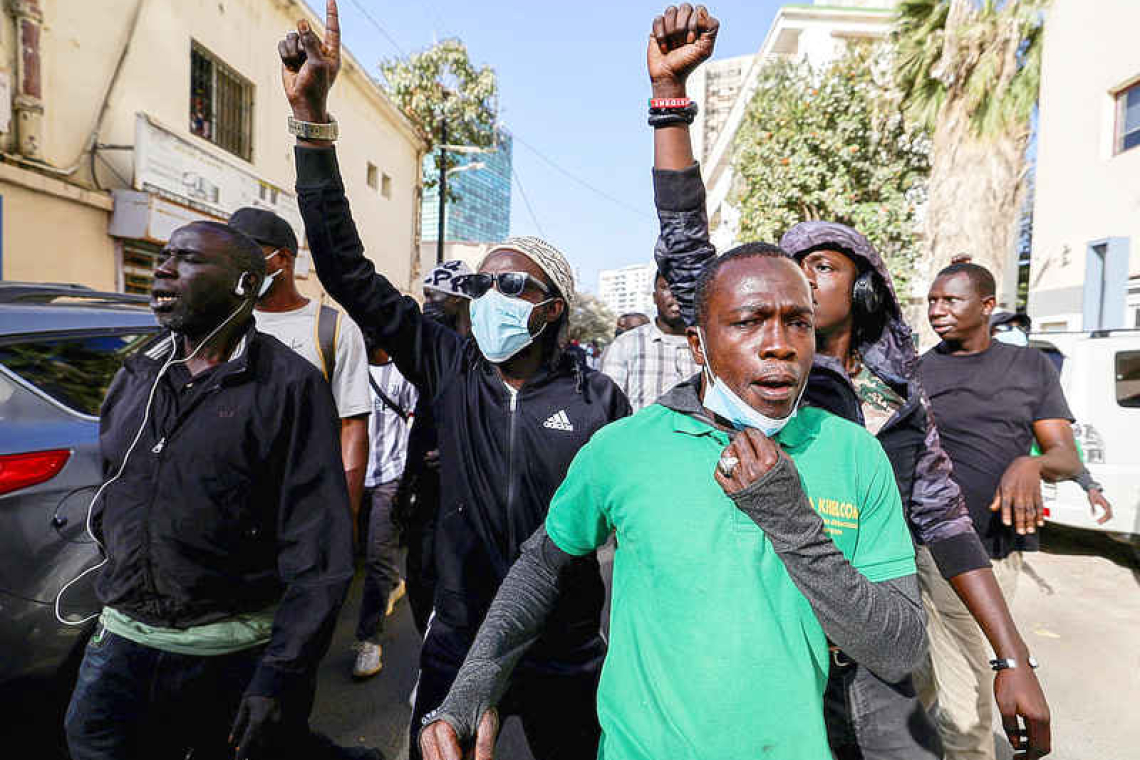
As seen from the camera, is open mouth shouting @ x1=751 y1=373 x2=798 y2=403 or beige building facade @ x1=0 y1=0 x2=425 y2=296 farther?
beige building facade @ x1=0 y1=0 x2=425 y2=296

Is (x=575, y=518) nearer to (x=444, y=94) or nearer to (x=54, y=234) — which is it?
(x=54, y=234)

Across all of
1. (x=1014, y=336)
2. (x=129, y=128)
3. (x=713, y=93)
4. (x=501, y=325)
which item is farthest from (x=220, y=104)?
(x=713, y=93)

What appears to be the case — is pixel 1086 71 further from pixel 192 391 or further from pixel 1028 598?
pixel 192 391

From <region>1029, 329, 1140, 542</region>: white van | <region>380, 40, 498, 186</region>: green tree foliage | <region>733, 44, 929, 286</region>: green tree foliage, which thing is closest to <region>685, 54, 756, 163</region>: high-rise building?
<region>380, 40, 498, 186</region>: green tree foliage

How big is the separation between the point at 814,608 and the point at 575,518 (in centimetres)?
54

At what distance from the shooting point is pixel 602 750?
145 centimetres

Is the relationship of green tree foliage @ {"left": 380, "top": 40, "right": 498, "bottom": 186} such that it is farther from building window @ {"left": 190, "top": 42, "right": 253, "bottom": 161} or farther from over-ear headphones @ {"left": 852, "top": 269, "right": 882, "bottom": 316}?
over-ear headphones @ {"left": 852, "top": 269, "right": 882, "bottom": 316}

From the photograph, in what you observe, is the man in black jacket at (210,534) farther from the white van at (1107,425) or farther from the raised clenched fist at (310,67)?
the white van at (1107,425)

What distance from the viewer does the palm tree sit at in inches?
405

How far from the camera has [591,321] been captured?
18.5 meters

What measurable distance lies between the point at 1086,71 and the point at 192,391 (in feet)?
48.1

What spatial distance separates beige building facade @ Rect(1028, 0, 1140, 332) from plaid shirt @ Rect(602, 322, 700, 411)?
914cm

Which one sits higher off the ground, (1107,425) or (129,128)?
(129,128)

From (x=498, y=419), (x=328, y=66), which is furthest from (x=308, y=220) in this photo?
(x=498, y=419)
